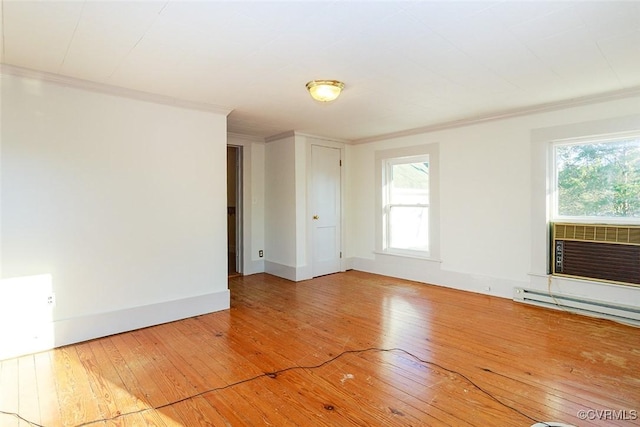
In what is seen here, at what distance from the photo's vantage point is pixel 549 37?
7.36 feet

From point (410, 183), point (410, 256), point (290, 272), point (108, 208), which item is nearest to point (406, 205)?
point (410, 183)

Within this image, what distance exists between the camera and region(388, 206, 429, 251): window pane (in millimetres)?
5164

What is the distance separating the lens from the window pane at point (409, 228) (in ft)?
16.9

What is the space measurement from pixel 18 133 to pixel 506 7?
3.60 m

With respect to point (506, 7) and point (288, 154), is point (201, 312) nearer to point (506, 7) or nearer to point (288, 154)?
point (288, 154)

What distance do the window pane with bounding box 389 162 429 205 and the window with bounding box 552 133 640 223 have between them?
168 cm

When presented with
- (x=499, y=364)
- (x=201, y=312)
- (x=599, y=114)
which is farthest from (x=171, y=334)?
(x=599, y=114)

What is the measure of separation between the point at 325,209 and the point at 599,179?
3575 mm

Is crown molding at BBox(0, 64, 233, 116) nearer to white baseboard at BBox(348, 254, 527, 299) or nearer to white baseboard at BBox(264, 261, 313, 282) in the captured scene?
white baseboard at BBox(264, 261, 313, 282)

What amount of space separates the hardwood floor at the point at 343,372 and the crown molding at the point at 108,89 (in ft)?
7.37

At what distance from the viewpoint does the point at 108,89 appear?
3.07 m

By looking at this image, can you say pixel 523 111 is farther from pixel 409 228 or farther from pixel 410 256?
pixel 410 256

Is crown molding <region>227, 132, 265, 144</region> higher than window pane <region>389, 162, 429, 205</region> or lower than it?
higher

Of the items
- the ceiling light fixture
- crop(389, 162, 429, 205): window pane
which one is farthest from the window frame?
the ceiling light fixture
